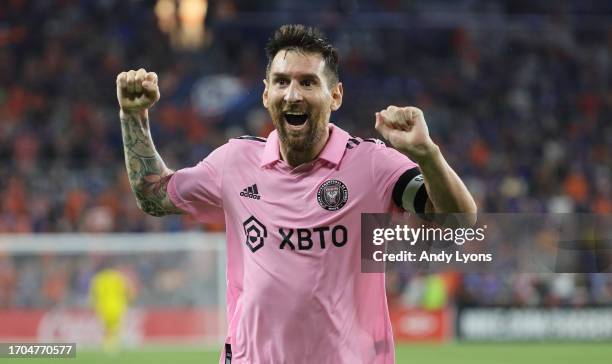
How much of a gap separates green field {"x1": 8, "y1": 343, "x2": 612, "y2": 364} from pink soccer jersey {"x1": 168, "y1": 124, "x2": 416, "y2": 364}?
10634mm

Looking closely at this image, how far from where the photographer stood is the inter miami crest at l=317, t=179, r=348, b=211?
381 centimetres

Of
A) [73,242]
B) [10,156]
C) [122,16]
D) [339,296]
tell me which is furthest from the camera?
[122,16]

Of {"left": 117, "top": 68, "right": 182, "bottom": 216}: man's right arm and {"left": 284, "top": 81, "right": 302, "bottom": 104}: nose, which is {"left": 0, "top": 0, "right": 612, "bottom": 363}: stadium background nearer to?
{"left": 117, "top": 68, "right": 182, "bottom": 216}: man's right arm

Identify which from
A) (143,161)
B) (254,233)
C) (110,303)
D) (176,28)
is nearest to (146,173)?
(143,161)

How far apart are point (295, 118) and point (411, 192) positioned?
0.48 metres

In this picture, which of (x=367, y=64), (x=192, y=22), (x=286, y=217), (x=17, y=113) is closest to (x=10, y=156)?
(x=17, y=113)

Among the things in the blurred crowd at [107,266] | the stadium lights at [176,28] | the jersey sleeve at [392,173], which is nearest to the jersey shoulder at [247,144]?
the jersey sleeve at [392,173]

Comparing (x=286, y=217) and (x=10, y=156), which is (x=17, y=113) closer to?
(x=10, y=156)

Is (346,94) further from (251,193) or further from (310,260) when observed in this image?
(310,260)

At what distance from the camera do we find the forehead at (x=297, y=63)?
3.85 metres

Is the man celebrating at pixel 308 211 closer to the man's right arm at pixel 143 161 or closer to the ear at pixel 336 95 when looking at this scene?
the ear at pixel 336 95

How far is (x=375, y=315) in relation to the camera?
3.82 metres

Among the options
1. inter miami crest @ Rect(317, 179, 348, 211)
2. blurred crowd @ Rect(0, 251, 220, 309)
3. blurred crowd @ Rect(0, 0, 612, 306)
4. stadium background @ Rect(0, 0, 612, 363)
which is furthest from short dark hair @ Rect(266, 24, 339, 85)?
blurred crowd @ Rect(0, 0, 612, 306)

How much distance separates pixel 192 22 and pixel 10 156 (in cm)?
418
